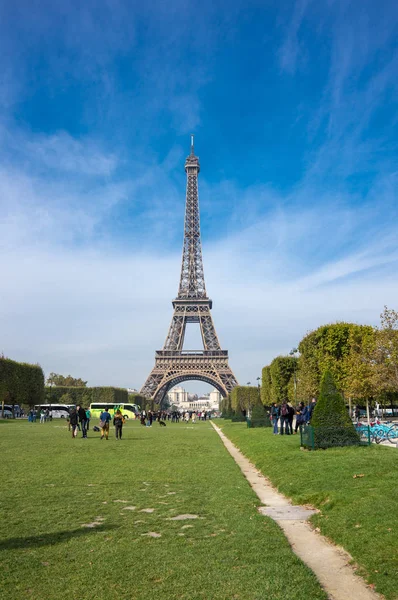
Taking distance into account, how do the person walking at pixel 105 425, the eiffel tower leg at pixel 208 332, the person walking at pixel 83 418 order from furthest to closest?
the eiffel tower leg at pixel 208 332 → the person walking at pixel 83 418 → the person walking at pixel 105 425

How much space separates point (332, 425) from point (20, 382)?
55.8 m

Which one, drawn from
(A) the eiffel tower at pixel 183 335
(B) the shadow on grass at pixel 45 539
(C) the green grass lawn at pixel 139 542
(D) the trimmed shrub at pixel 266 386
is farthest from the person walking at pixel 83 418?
(A) the eiffel tower at pixel 183 335

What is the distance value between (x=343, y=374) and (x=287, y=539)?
38.9 meters

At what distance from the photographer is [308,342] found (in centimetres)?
4919

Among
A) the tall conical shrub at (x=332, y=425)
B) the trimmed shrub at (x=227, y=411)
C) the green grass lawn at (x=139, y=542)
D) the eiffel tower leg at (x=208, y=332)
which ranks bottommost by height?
the green grass lawn at (x=139, y=542)

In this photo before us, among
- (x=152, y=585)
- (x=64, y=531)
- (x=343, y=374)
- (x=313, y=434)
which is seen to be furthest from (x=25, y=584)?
(x=343, y=374)

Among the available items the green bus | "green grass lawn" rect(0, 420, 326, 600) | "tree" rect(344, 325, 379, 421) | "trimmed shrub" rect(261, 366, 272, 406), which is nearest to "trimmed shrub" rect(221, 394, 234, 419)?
"trimmed shrub" rect(261, 366, 272, 406)

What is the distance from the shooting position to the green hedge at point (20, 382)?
6378cm

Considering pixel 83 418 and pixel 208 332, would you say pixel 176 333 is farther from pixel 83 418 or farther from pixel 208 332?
pixel 83 418

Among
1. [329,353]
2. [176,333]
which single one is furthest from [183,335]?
[329,353]

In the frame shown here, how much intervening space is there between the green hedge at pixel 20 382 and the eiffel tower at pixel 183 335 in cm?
2632

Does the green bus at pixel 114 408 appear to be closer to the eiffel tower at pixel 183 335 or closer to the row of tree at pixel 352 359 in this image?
the eiffel tower at pixel 183 335

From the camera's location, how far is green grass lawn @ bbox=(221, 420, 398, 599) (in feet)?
22.9

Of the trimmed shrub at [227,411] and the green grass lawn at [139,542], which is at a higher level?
the trimmed shrub at [227,411]
